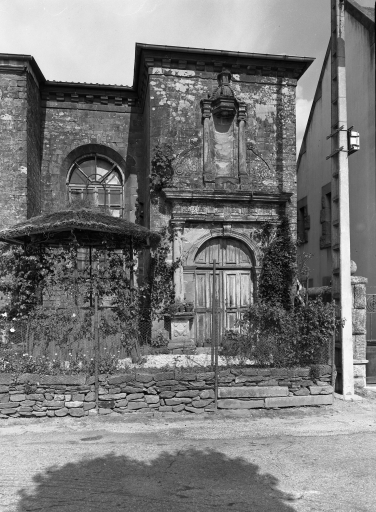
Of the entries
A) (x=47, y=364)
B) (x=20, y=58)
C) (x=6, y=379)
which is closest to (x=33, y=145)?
(x=20, y=58)

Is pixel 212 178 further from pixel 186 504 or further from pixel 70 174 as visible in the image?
pixel 186 504

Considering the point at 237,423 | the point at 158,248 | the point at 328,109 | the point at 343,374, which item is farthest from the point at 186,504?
the point at 328,109

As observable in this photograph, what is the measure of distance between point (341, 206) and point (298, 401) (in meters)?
3.58

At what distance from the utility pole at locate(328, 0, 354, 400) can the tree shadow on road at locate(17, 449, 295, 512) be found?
12.4 feet

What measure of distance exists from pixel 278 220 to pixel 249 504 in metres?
9.23

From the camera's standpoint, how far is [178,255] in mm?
12219

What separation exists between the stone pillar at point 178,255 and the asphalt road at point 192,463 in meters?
5.25

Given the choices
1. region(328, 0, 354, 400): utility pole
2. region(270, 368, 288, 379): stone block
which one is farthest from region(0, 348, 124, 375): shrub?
region(328, 0, 354, 400): utility pole

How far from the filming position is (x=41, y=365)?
23.5 ft

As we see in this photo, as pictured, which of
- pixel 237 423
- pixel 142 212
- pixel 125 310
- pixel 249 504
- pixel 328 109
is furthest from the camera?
pixel 328 109

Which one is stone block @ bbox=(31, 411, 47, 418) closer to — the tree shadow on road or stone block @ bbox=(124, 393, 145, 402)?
stone block @ bbox=(124, 393, 145, 402)

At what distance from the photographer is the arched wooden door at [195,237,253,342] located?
1236 centimetres

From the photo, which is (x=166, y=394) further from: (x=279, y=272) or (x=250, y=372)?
(x=279, y=272)

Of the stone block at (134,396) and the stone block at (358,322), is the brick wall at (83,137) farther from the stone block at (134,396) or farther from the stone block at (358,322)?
the stone block at (134,396)
